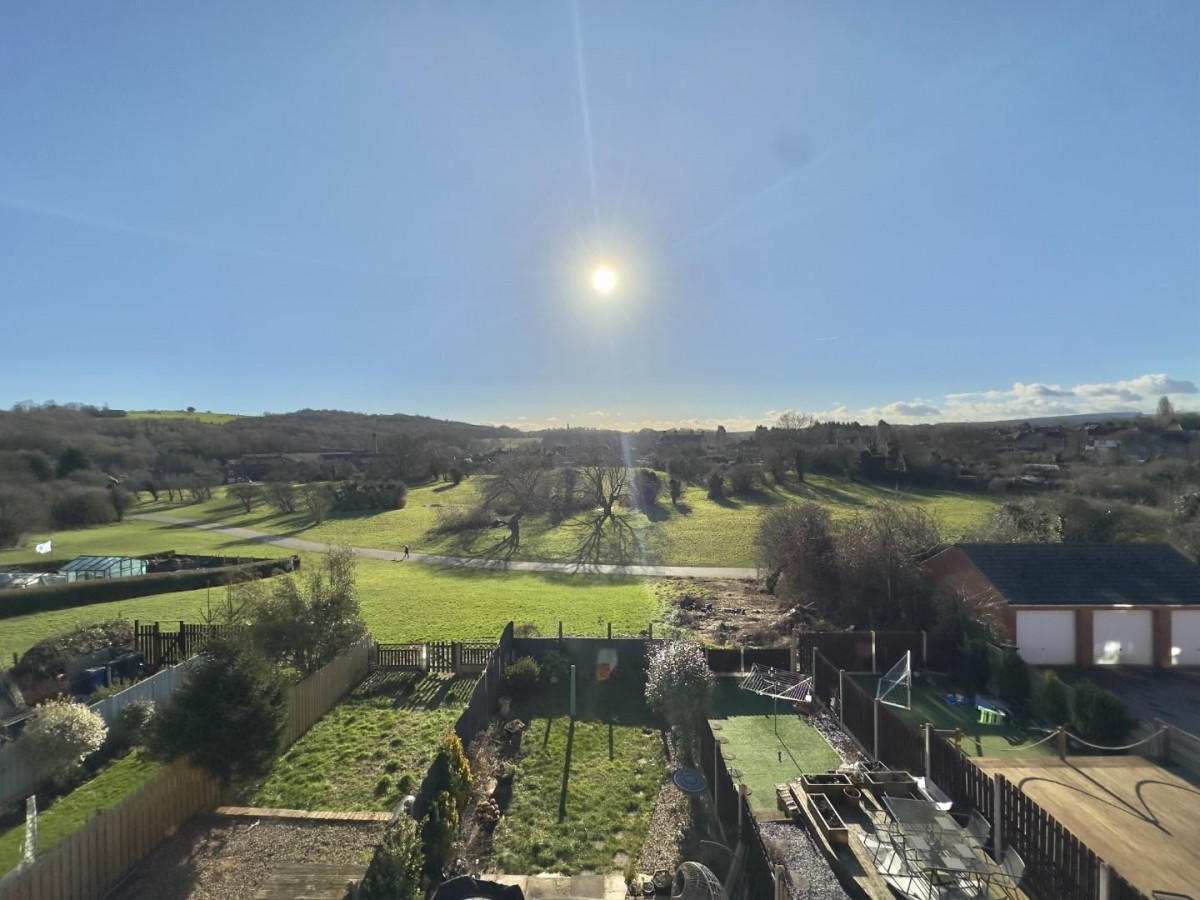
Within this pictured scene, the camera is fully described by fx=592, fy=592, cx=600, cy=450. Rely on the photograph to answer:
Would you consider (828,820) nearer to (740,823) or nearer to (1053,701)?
(740,823)

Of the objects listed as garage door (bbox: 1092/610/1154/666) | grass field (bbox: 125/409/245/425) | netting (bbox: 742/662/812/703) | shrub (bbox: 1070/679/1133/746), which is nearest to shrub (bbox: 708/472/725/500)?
garage door (bbox: 1092/610/1154/666)

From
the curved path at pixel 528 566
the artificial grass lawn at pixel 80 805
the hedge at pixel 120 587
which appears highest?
the artificial grass lawn at pixel 80 805

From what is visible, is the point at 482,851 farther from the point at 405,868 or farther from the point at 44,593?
the point at 44,593

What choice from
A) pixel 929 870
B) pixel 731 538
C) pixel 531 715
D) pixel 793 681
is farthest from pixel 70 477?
pixel 929 870

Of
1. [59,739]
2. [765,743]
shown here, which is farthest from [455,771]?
[59,739]

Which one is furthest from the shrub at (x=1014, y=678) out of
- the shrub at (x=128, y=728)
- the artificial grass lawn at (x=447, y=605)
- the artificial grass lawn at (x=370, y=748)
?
the shrub at (x=128, y=728)

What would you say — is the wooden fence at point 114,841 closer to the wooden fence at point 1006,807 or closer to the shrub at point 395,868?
the shrub at point 395,868
